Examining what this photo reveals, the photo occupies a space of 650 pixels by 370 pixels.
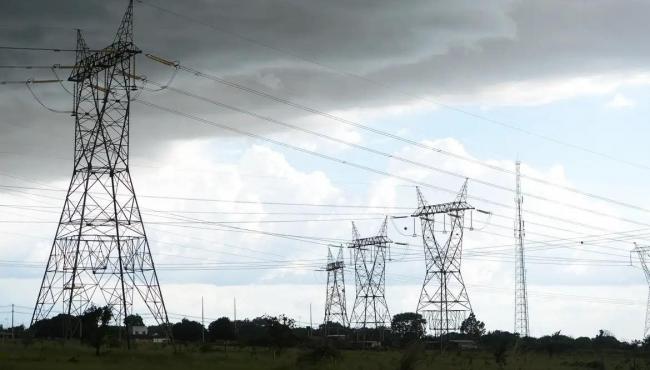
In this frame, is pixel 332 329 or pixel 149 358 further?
pixel 332 329

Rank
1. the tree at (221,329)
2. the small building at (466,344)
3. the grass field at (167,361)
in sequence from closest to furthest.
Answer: the grass field at (167,361) < the small building at (466,344) < the tree at (221,329)

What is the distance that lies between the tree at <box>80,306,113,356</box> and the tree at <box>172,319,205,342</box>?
290 feet

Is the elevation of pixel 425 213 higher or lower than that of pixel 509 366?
higher

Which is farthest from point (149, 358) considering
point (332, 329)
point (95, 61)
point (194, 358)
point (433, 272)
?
point (332, 329)

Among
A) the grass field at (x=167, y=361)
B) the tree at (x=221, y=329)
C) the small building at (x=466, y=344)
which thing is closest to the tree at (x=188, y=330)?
the tree at (x=221, y=329)

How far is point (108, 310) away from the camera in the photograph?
7681 centimetres

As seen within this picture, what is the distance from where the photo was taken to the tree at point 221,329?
534 ft

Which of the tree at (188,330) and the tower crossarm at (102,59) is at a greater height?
the tower crossarm at (102,59)

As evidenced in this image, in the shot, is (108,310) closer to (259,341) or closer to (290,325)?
(290,325)

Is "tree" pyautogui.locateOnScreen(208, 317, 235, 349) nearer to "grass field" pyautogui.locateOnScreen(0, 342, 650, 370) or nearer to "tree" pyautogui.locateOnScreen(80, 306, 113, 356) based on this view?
"grass field" pyautogui.locateOnScreen(0, 342, 650, 370)

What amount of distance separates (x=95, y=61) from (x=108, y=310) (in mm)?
21156

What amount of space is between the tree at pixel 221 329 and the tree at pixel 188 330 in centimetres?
224

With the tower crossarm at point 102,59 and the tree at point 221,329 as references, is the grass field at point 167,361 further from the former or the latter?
the tree at point 221,329

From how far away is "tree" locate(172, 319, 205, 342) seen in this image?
6565 inches
